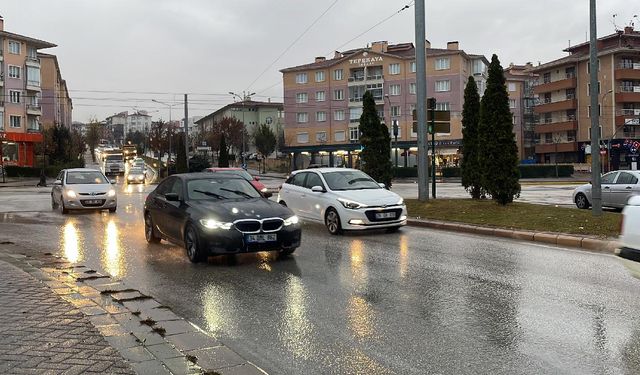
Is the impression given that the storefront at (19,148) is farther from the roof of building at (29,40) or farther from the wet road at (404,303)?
the wet road at (404,303)

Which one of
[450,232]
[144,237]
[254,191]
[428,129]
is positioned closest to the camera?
[254,191]

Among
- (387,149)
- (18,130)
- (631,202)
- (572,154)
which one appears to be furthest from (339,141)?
(631,202)

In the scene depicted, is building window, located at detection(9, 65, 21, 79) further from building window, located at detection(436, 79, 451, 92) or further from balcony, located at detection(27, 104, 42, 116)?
building window, located at detection(436, 79, 451, 92)

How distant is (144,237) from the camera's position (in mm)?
12695

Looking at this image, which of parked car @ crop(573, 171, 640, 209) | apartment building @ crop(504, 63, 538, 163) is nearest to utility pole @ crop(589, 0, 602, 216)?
parked car @ crop(573, 171, 640, 209)

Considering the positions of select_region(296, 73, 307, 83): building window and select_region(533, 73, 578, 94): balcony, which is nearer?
select_region(533, 73, 578, 94): balcony

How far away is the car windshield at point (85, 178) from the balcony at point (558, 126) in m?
68.4

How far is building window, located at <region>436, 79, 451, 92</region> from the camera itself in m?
73.2

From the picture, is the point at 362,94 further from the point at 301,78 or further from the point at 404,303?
the point at 404,303

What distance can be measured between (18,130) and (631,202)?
7366 cm

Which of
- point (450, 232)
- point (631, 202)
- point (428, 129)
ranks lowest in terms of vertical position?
point (450, 232)

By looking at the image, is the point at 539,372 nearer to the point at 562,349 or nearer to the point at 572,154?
the point at 562,349

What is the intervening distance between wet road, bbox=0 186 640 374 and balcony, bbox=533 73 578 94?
71013 mm

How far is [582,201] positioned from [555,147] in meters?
62.8
